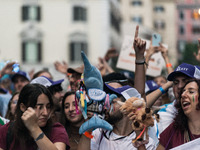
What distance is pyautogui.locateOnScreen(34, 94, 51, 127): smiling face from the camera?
3.92 metres

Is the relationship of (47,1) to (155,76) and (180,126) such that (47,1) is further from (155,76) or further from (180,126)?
(180,126)

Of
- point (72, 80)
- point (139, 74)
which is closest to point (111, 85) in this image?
point (139, 74)

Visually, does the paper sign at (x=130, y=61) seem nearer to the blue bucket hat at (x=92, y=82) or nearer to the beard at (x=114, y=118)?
the beard at (x=114, y=118)

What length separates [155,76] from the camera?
7.00 m

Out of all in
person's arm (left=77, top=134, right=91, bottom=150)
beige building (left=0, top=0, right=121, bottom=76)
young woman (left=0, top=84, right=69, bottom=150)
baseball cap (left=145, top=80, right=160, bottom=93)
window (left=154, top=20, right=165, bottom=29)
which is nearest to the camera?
person's arm (left=77, top=134, right=91, bottom=150)

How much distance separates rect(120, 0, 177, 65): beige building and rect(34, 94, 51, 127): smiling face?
144ft

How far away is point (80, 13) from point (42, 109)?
24025 millimetres

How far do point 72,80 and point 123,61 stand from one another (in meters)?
1.17

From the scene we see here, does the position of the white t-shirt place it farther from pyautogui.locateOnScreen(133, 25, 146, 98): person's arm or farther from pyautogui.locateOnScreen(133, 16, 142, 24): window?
pyautogui.locateOnScreen(133, 16, 142, 24): window

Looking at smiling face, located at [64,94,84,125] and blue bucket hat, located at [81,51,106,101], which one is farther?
smiling face, located at [64,94,84,125]

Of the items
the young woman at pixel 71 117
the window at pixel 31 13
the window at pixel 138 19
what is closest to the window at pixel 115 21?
the window at pixel 31 13

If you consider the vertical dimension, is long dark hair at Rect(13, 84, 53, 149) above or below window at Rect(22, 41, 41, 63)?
above

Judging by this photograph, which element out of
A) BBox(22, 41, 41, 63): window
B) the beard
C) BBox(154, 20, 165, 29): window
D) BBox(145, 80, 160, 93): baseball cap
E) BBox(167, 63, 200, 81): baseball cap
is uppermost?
BBox(167, 63, 200, 81): baseball cap

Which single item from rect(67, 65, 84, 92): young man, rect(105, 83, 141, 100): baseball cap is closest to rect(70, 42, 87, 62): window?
rect(67, 65, 84, 92): young man
